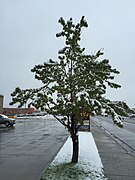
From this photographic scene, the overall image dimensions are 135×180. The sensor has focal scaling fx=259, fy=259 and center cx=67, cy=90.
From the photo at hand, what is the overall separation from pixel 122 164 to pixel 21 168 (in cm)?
346

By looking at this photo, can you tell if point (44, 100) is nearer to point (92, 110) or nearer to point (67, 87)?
point (67, 87)

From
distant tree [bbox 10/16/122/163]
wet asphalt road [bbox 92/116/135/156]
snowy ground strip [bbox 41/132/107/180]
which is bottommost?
snowy ground strip [bbox 41/132/107/180]

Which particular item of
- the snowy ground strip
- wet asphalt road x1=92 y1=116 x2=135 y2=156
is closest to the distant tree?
the snowy ground strip

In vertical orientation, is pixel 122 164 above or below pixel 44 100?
below

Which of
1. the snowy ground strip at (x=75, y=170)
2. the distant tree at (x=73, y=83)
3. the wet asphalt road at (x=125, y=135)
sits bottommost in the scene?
the snowy ground strip at (x=75, y=170)

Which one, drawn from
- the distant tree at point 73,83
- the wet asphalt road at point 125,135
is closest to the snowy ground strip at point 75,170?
the distant tree at point 73,83

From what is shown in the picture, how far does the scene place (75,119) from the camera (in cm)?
791

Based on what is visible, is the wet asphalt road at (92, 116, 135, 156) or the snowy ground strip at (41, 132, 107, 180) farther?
the wet asphalt road at (92, 116, 135, 156)

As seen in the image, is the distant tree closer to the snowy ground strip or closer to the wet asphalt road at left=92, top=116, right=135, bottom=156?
the snowy ground strip

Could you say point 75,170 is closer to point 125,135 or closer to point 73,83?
point 73,83

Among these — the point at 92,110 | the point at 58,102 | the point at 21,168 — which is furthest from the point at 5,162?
the point at 92,110

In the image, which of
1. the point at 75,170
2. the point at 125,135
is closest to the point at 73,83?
the point at 75,170

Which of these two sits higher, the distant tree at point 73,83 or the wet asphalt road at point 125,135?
the distant tree at point 73,83

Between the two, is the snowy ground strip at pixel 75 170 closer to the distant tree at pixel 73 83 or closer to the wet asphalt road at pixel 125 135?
the distant tree at pixel 73 83
